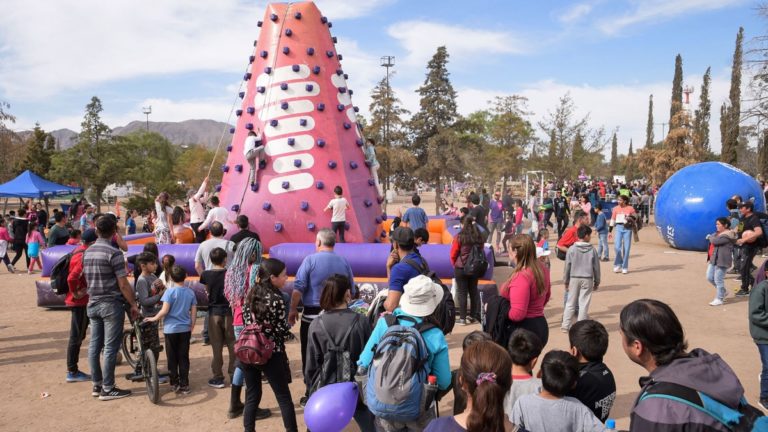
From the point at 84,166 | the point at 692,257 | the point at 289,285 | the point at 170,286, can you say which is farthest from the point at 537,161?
the point at 170,286

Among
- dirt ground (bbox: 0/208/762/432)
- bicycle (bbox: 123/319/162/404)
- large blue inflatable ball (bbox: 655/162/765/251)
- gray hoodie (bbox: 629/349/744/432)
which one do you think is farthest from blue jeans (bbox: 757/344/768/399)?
large blue inflatable ball (bbox: 655/162/765/251)

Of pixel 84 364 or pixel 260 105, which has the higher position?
pixel 260 105

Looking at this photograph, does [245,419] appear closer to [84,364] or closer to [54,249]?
[84,364]

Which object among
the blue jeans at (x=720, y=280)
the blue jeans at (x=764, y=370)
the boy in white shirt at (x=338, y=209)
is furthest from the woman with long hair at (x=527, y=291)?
the blue jeans at (x=720, y=280)

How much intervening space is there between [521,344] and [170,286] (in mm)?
3940

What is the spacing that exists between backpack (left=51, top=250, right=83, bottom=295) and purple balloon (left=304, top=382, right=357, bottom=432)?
3.45 metres

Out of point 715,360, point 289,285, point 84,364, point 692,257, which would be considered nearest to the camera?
point 715,360

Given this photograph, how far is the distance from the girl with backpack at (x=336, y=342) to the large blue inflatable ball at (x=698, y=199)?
12.7 m

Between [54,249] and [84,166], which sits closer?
[54,249]

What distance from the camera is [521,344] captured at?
2934 mm

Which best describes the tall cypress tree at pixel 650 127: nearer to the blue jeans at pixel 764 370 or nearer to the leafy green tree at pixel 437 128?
the leafy green tree at pixel 437 128

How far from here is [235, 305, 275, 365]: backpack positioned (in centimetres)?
385

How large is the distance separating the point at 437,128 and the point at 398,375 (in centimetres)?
3279

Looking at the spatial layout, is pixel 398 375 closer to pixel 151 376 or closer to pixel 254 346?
pixel 254 346
